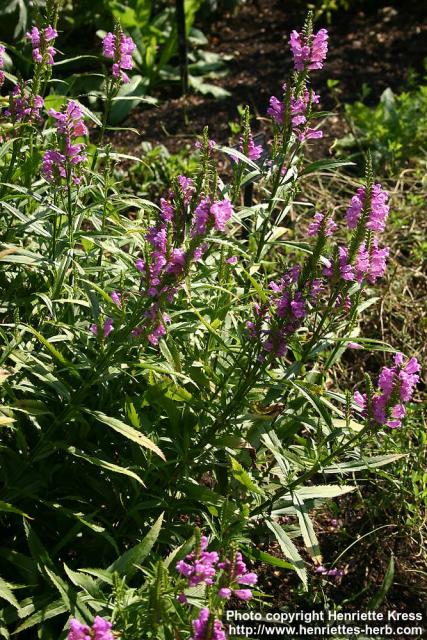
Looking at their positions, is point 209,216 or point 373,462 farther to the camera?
point 373,462

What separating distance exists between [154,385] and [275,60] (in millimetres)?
5259

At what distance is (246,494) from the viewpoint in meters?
3.42

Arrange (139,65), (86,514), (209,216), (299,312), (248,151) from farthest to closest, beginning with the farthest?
(139,65) < (248,151) < (86,514) < (299,312) < (209,216)

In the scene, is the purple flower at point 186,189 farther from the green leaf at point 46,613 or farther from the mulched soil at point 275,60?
the mulched soil at point 275,60

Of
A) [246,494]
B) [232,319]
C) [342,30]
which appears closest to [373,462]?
[246,494]

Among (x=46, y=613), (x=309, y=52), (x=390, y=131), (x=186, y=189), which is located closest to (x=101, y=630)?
(x=46, y=613)

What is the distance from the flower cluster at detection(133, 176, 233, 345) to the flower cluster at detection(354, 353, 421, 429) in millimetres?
748

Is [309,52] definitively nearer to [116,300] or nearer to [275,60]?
[116,300]

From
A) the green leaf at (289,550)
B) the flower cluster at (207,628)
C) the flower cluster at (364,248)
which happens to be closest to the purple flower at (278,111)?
the flower cluster at (364,248)

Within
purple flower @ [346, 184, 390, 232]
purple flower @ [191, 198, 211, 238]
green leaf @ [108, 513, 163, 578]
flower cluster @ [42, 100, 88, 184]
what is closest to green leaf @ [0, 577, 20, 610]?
green leaf @ [108, 513, 163, 578]

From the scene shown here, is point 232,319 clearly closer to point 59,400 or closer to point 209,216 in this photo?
point 59,400

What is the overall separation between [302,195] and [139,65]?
6.39 feet

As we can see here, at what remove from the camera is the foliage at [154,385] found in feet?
8.98

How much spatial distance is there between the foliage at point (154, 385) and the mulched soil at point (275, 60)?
2978mm
